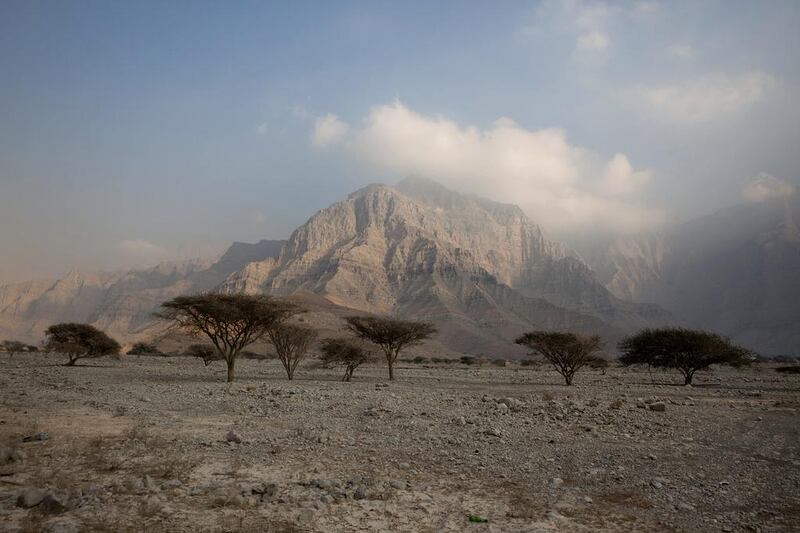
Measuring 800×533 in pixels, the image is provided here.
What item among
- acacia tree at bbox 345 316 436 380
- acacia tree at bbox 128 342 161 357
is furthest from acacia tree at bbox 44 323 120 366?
acacia tree at bbox 128 342 161 357

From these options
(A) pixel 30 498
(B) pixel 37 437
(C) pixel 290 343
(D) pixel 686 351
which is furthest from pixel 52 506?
(D) pixel 686 351

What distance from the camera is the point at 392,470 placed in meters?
7.74

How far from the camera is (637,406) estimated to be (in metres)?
15.4

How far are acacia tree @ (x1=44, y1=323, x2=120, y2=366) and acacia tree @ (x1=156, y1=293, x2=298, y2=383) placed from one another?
19.9 metres

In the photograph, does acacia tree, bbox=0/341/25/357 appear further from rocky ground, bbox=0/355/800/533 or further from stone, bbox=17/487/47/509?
stone, bbox=17/487/47/509

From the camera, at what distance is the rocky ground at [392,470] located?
5480 millimetres

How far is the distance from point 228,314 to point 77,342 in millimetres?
24902

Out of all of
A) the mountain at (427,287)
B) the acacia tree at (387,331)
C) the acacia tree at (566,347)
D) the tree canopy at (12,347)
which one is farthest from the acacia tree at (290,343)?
the mountain at (427,287)

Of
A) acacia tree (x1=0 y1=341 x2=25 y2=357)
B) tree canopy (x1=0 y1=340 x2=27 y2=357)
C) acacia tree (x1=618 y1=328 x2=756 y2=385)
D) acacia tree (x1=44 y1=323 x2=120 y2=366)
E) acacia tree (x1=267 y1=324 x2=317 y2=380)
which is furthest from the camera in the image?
acacia tree (x1=0 y1=341 x2=25 y2=357)

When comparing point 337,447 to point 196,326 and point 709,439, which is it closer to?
point 709,439

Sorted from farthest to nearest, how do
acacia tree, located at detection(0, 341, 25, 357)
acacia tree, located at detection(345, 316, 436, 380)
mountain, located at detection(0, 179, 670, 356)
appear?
mountain, located at detection(0, 179, 670, 356), acacia tree, located at detection(0, 341, 25, 357), acacia tree, located at detection(345, 316, 436, 380)

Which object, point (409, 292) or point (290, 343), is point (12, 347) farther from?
point (409, 292)

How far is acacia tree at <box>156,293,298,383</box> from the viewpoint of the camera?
2558cm

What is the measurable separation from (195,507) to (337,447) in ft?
13.0
